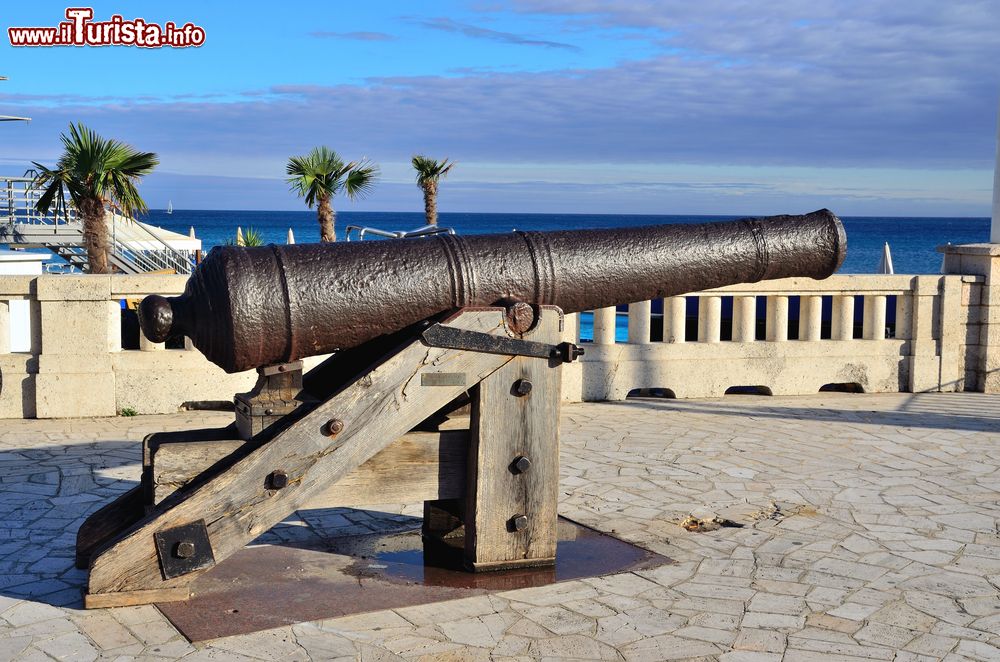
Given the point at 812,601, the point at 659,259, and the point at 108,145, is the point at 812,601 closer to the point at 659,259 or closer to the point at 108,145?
the point at 659,259

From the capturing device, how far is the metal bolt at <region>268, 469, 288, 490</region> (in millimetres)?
4523

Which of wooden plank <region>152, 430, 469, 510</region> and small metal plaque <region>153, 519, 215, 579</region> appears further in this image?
wooden plank <region>152, 430, 469, 510</region>

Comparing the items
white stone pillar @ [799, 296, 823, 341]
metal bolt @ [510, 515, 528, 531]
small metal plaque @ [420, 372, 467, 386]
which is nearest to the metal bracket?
small metal plaque @ [420, 372, 467, 386]

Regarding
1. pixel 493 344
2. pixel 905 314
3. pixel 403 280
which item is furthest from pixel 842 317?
pixel 403 280

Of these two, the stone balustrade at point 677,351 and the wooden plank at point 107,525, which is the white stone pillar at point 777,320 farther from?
the wooden plank at point 107,525

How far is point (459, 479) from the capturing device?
507cm

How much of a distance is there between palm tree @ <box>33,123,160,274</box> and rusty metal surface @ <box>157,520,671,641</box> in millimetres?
10679

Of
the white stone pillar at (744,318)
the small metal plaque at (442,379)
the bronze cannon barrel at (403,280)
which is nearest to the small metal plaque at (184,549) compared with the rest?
the bronze cannon barrel at (403,280)

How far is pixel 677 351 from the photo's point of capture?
1037 cm

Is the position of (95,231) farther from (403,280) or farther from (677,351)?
(403,280)

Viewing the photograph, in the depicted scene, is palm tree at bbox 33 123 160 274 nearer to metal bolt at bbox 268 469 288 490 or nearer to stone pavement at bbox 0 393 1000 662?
stone pavement at bbox 0 393 1000 662

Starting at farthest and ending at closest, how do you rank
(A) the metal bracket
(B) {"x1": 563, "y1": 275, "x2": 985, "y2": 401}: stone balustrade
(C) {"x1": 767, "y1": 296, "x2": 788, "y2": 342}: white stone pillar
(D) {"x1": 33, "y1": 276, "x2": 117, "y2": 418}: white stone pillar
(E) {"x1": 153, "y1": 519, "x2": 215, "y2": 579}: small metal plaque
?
(C) {"x1": 767, "y1": 296, "x2": 788, "y2": 342}: white stone pillar, (B) {"x1": 563, "y1": 275, "x2": 985, "y2": 401}: stone balustrade, (D) {"x1": 33, "y1": 276, "x2": 117, "y2": 418}: white stone pillar, (A) the metal bracket, (E) {"x1": 153, "y1": 519, "x2": 215, "y2": 579}: small metal plaque

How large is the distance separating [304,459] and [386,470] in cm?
48

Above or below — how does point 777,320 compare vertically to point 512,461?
above
